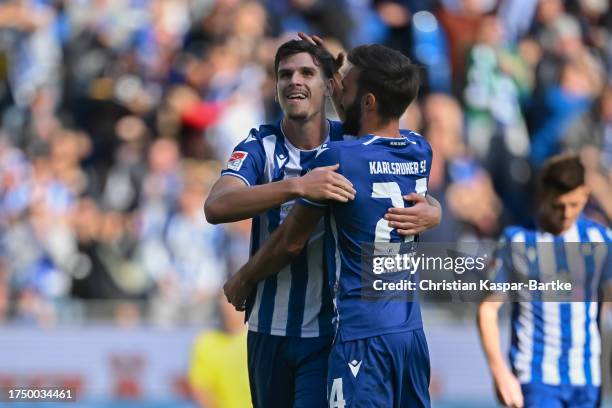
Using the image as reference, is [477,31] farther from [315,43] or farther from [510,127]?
[315,43]

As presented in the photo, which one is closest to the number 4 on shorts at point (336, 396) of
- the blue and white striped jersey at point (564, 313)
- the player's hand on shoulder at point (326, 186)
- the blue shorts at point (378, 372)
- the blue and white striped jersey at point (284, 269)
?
the blue shorts at point (378, 372)

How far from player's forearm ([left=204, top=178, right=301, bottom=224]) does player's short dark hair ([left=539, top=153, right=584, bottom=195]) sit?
2.26 m

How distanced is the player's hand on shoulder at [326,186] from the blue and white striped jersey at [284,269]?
550mm

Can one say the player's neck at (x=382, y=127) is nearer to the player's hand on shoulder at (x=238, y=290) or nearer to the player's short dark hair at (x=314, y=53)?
the player's short dark hair at (x=314, y=53)

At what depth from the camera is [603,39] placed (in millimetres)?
14031

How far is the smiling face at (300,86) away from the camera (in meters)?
5.54

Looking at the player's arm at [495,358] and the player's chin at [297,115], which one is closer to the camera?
the player's chin at [297,115]

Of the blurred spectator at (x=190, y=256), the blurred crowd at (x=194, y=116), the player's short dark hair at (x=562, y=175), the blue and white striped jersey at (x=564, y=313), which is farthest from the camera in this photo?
the blurred crowd at (x=194, y=116)

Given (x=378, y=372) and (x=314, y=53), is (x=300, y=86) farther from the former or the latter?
(x=378, y=372)

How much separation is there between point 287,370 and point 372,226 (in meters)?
1.00

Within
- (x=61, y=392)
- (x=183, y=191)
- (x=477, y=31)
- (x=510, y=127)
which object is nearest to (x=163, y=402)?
(x=61, y=392)

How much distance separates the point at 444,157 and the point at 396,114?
7.22 m

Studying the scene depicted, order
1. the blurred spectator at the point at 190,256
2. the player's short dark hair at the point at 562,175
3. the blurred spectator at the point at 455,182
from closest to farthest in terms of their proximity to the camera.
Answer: the player's short dark hair at the point at 562,175 → the blurred spectator at the point at 190,256 → the blurred spectator at the point at 455,182

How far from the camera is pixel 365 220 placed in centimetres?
499
